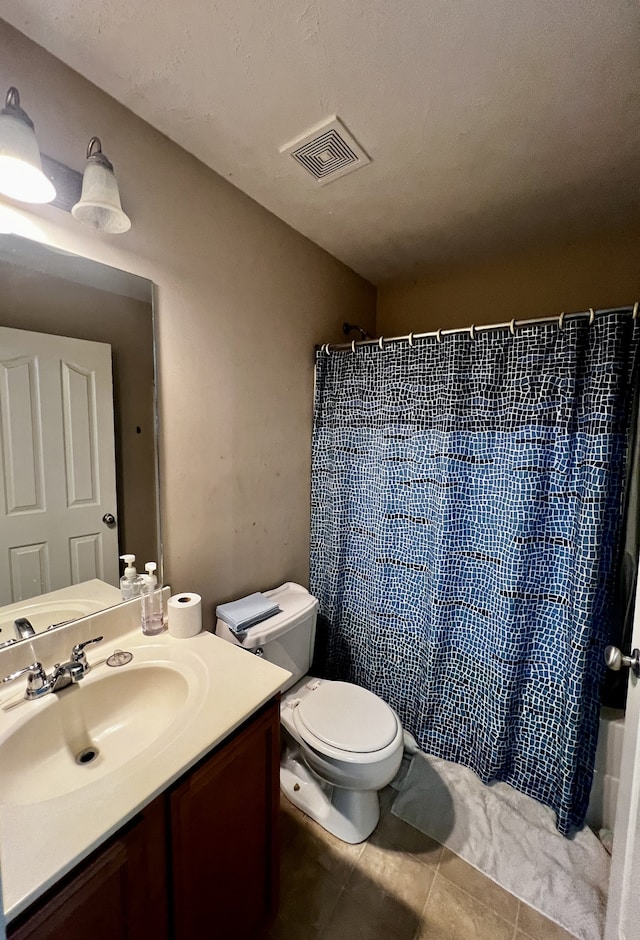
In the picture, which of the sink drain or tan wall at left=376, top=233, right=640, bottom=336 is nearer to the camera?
the sink drain

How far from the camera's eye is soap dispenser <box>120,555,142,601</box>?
1.24 metres

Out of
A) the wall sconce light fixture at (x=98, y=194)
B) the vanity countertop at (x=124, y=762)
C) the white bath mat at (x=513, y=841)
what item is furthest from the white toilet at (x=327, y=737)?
the wall sconce light fixture at (x=98, y=194)

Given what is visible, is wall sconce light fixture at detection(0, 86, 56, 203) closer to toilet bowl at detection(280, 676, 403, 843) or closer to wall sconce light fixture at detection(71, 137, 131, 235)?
wall sconce light fixture at detection(71, 137, 131, 235)

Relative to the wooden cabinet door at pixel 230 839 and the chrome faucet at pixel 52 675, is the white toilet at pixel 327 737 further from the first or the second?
the chrome faucet at pixel 52 675

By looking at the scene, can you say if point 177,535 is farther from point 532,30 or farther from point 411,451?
point 532,30

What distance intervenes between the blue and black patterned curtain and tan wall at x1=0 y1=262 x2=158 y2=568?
0.90m

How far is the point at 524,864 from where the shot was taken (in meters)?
1.31

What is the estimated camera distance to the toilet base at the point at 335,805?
54.9 inches

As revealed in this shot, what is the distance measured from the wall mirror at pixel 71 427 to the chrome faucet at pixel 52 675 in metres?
0.13

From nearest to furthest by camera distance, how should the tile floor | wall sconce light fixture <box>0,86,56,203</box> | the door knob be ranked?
wall sconce light fixture <box>0,86,56,203</box> < the door knob < the tile floor

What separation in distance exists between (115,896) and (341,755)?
2.48ft

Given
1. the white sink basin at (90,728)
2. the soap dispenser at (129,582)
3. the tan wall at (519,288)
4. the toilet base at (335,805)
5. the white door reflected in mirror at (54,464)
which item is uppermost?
the tan wall at (519,288)

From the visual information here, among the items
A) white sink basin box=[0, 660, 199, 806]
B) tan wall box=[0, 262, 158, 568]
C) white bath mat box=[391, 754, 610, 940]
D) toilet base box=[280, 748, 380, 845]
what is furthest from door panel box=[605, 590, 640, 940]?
tan wall box=[0, 262, 158, 568]

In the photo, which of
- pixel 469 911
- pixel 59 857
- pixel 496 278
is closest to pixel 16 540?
pixel 59 857
